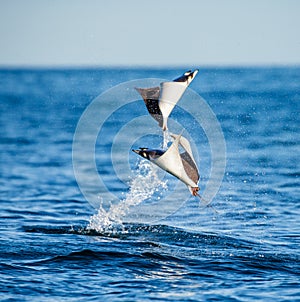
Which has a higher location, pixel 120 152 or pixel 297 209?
pixel 120 152

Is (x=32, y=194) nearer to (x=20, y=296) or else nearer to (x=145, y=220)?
(x=145, y=220)

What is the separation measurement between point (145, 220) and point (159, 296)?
556cm

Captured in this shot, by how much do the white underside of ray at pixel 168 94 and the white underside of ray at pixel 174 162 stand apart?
78cm

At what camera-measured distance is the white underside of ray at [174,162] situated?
538 inches

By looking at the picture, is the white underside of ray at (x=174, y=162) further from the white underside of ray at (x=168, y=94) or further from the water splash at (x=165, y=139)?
the white underside of ray at (x=168, y=94)

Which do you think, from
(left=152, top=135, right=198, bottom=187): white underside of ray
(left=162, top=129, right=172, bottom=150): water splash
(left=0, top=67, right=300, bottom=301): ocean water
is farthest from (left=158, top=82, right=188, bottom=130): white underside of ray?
(left=0, top=67, right=300, bottom=301): ocean water

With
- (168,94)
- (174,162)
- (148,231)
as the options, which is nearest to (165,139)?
(168,94)

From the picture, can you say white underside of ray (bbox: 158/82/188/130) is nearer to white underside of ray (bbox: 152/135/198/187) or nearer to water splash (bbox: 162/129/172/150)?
water splash (bbox: 162/129/172/150)

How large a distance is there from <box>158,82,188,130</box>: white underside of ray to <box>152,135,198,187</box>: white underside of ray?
78 centimetres

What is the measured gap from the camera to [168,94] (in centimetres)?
1439

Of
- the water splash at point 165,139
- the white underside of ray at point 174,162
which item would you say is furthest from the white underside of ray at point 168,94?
the white underside of ray at point 174,162

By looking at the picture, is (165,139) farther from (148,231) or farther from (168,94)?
(148,231)

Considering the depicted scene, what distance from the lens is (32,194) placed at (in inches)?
882

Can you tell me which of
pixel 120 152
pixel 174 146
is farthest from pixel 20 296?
pixel 120 152
